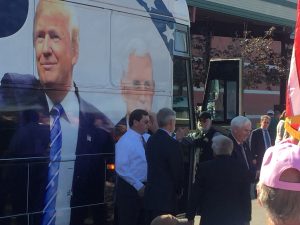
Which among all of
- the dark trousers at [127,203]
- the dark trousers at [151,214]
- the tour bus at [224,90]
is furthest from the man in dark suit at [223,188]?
the tour bus at [224,90]

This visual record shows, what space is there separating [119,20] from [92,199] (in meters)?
2.21

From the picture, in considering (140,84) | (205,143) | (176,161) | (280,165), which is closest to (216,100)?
(205,143)

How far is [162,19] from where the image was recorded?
792 centimetres

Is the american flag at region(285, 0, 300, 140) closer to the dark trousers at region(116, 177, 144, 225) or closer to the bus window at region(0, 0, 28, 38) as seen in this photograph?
the bus window at region(0, 0, 28, 38)

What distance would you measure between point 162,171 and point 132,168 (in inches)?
20.7

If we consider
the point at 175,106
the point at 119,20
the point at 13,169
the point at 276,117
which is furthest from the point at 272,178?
the point at 276,117

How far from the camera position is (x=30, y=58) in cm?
601

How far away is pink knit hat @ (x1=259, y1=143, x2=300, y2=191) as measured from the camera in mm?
2227

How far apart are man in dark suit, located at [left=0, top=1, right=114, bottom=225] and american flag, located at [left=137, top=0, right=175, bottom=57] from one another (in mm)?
1476

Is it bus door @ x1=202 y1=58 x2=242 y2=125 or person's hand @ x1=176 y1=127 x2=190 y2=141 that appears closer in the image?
person's hand @ x1=176 y1=127 x2=190 y2=141

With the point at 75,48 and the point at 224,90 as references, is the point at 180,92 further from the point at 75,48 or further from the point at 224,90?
the point at 75,48

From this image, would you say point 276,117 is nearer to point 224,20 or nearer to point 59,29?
point 224,20

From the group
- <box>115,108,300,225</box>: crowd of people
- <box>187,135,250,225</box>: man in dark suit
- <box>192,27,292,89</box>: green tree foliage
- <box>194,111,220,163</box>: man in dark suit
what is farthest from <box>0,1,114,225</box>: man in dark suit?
<box>192,27,292,89</box>: green tree foliage

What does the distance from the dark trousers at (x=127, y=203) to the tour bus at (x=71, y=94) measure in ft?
0.75
